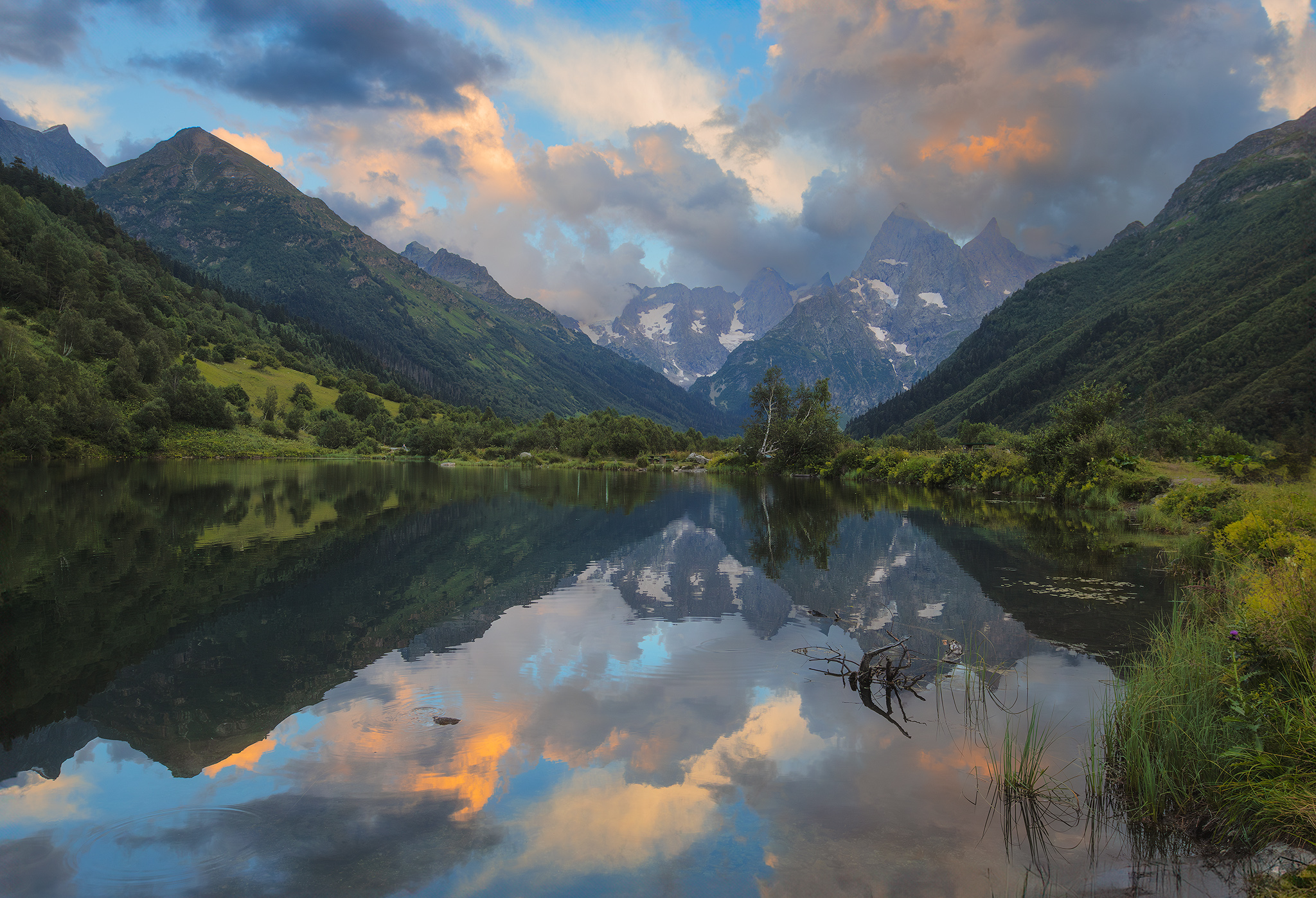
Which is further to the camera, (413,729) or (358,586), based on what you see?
(358,586)

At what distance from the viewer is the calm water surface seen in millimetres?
6086

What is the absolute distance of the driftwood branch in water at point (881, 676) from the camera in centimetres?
1022

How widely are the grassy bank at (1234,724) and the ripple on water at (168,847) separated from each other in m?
9.64

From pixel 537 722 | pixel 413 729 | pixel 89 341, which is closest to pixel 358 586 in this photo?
pixel 413 729

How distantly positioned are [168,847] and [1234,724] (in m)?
11.4

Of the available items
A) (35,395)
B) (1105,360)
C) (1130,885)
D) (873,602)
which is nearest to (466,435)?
(35,395)

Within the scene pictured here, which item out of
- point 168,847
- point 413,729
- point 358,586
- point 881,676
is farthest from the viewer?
point 358,586

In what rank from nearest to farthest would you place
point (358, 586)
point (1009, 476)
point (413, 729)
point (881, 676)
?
point (413, 729) < point (881, 676) < point (358, 586) < point (1009, 476)

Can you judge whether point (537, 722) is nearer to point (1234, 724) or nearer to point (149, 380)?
point (1234, 724)

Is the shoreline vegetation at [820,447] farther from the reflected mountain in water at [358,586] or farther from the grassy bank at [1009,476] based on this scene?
the reflected mountain in water at [358,586]

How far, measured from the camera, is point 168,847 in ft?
20.6

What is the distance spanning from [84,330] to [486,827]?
378 feet

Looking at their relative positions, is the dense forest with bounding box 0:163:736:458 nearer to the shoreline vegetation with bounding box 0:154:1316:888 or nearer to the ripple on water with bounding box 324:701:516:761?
the shoreline vegetation with bounding box 0:154:1316:888

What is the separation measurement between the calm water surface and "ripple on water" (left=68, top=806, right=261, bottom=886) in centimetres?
3
